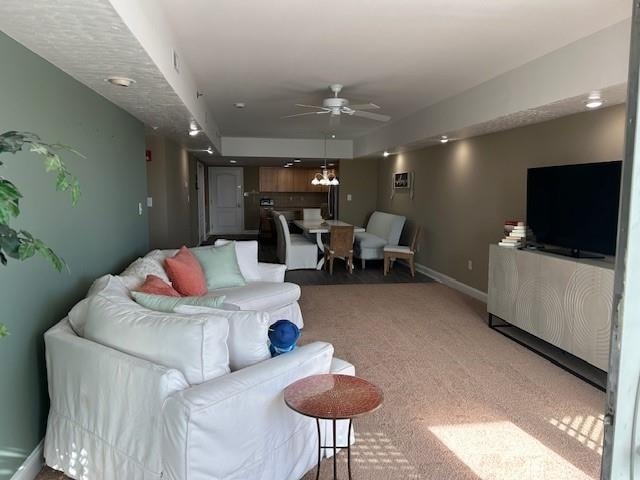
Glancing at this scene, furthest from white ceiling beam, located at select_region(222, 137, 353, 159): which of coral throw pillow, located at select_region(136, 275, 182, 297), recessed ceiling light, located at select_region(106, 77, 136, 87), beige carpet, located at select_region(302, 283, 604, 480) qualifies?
coral throw pillow, located at select_region(136, 275, 182, 297)

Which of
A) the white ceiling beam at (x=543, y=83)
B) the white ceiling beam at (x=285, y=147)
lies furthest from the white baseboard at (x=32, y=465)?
the white ceiling beam at (x=285, y=147)

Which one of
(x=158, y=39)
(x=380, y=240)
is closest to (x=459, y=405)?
(x=158, y=39)

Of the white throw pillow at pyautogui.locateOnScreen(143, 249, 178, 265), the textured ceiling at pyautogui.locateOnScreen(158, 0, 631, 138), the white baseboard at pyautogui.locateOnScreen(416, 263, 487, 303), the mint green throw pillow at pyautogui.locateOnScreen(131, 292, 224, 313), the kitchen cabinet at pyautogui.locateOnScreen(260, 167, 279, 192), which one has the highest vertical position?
the textured ceiling at pyautogui.locateOnScreen(158, 0, 631, 138)

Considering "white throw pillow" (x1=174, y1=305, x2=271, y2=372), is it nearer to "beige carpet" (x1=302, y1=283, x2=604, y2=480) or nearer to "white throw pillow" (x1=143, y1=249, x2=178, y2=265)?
"beige carpet" (x1=302, y1=283, x2=604, y2=480)

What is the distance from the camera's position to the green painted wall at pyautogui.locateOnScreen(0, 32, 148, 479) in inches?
77.0

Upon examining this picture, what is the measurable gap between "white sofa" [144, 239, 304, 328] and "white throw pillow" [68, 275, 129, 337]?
488 millimetres

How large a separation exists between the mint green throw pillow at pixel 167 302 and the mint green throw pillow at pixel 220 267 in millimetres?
1518

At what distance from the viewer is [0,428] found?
187cm

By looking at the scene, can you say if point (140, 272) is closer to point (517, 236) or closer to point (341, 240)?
point (517, 236)

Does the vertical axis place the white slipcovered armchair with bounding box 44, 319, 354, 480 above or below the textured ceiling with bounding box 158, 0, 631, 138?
below

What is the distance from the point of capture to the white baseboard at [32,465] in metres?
1.98

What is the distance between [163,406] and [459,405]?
192cm

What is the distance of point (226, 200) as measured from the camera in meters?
12.7

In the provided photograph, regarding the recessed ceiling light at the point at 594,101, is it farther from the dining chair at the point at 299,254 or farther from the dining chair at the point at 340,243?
the dining chair at the point at 299,254
